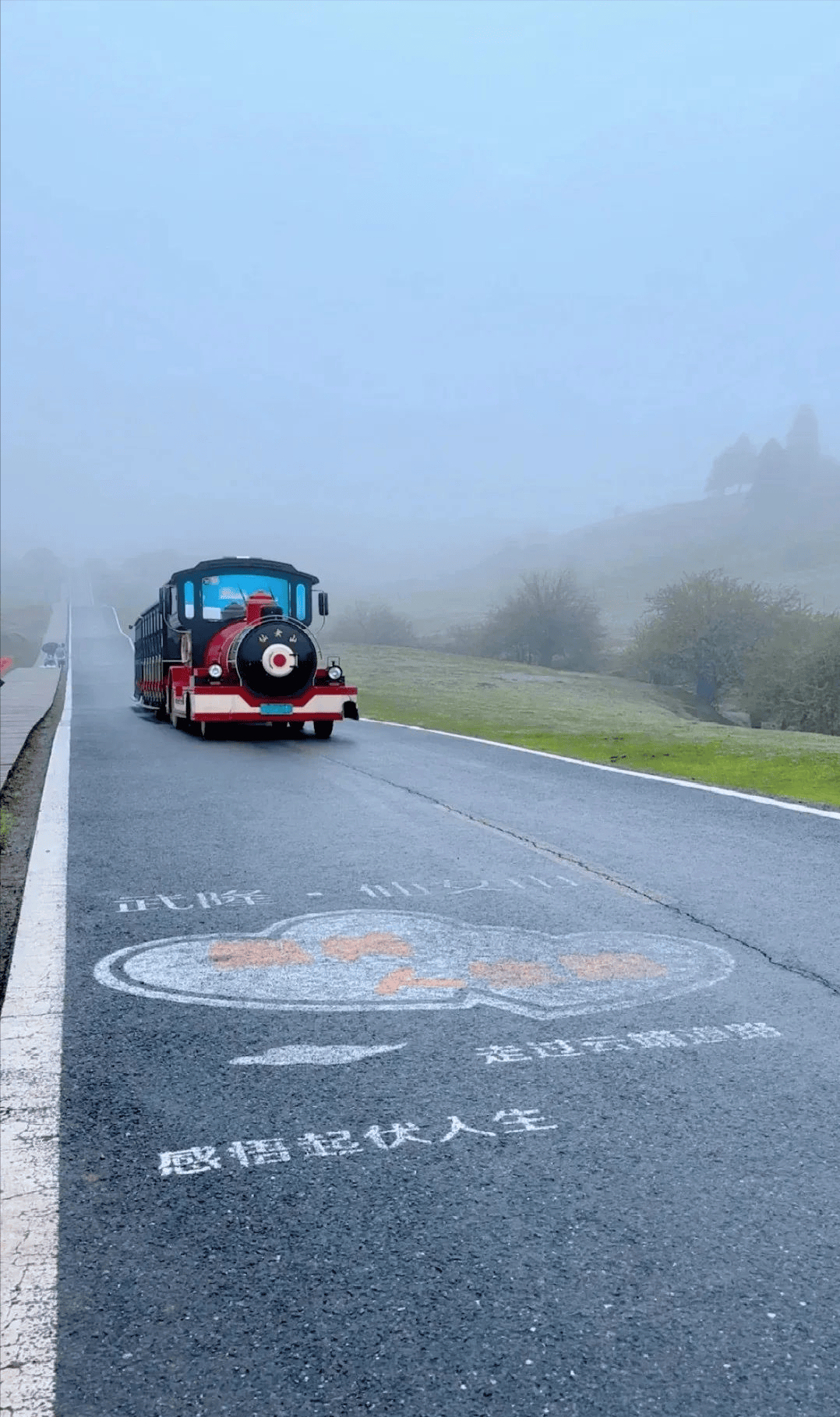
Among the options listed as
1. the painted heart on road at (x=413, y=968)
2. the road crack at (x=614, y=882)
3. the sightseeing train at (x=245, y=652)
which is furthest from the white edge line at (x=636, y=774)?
the painted heart on road at (x=413, y=968)

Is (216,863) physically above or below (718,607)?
below

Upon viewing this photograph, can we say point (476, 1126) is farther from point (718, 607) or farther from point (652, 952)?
→ point (718, 607)

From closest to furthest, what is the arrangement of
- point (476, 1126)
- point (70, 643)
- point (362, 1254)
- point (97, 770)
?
point (362, 1254)
point (476, 1126)
point (97, 770)
point (70, 643)

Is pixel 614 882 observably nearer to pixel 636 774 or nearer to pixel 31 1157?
pixel 31 1157

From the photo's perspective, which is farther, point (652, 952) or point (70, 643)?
point (70, 643)

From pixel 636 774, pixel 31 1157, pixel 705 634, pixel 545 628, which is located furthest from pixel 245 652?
pixel 545 628

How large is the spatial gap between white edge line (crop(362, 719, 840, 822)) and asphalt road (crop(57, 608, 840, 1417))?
122 inches

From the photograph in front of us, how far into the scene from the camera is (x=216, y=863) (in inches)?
298

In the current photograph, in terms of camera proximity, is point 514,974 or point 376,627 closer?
point 514,974

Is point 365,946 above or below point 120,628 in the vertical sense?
below

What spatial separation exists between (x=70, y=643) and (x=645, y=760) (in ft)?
222

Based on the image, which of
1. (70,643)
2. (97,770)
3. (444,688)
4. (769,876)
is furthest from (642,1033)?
(70,643)

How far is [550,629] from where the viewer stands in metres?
A: 69.1

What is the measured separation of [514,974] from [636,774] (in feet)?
28.9
